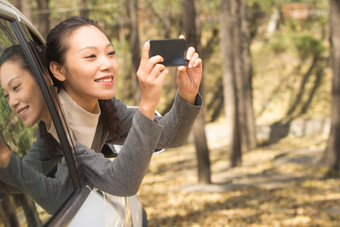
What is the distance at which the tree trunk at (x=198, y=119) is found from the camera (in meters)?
10.7

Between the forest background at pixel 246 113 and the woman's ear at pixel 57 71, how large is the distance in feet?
1.75

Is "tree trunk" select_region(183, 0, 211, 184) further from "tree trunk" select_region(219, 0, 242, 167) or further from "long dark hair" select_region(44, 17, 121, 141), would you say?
"long dark hair" select_region(44, 17, 121, 141)

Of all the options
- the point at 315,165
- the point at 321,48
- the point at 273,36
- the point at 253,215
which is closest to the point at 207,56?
the point at 273,36

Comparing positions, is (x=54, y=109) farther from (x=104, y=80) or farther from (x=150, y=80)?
(x=150, y=80)

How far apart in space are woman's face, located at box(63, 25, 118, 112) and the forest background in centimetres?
55

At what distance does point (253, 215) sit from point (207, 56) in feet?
76.0

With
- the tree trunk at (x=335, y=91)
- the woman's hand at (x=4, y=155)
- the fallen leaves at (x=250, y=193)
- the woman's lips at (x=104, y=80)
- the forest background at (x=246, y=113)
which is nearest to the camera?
the woman's hand at (x=4, y=155)

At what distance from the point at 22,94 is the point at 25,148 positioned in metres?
0.19

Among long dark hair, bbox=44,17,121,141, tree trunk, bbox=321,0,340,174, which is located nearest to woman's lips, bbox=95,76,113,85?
long dark hair, bbox=44,17,121,141

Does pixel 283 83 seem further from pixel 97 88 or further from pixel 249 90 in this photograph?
pixel 97 88

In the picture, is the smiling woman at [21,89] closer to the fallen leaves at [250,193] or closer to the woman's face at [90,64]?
the woman's face at [90,64]

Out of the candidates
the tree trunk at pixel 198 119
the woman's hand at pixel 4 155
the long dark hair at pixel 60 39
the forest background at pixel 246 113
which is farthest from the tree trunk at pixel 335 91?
the woman's hand at pixel 4 155

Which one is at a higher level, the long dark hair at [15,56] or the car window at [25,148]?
the long dark hair at [15,56]

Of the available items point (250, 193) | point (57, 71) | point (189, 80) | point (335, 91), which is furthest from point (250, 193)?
point (57, 71)
